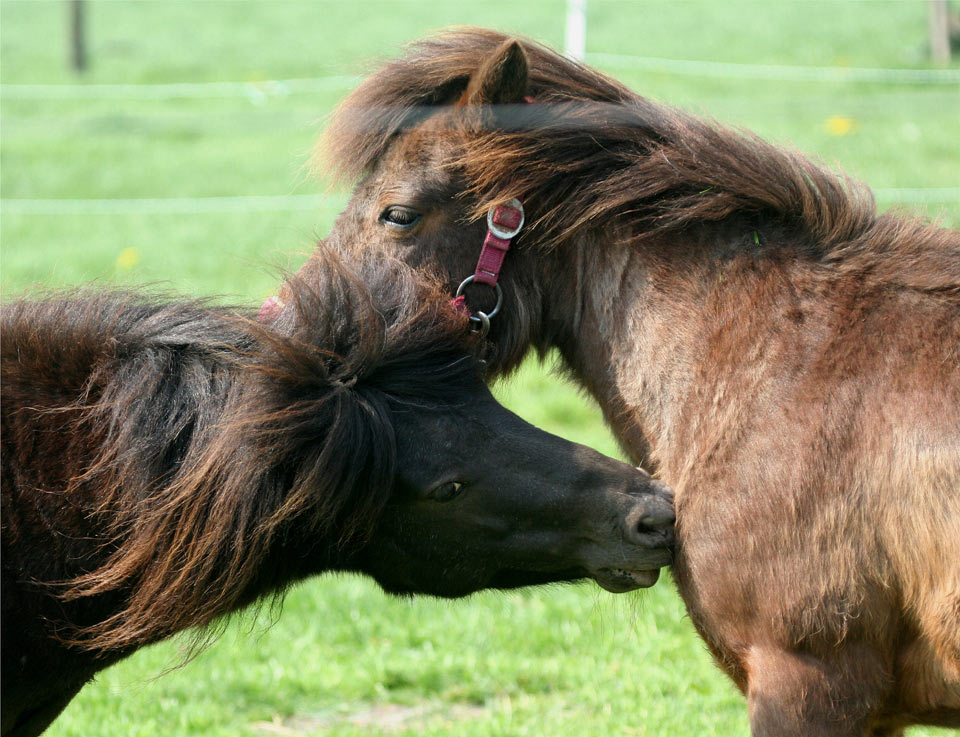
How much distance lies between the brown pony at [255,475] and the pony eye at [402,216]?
306 millimetres

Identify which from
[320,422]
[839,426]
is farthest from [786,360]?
[320,422]

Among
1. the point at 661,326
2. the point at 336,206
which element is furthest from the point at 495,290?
the point at 336,206

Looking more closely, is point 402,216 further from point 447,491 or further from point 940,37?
point 940,37

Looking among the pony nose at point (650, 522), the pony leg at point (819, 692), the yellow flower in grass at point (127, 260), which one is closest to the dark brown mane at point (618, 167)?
the pony nose at point (650, 522)

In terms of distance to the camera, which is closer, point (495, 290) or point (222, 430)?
point (222, 430)

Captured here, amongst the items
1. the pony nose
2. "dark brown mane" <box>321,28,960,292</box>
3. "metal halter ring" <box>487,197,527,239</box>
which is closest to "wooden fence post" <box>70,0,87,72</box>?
"dark brown mane" <box>321,28,960,292</box>

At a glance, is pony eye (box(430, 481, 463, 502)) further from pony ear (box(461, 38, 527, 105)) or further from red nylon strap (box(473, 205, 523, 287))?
pony ear (box(461, 38, 527, 105))

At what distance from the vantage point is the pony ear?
3047 mm

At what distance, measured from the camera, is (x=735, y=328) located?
2912 millimetres

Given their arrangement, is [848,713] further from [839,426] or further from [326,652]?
[326,652]

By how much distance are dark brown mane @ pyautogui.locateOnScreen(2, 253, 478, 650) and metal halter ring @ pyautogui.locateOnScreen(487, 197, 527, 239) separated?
415mm

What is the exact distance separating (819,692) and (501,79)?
191 cm

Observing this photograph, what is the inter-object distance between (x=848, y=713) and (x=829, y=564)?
380 mm

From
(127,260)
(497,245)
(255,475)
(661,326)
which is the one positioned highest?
(497,245)
